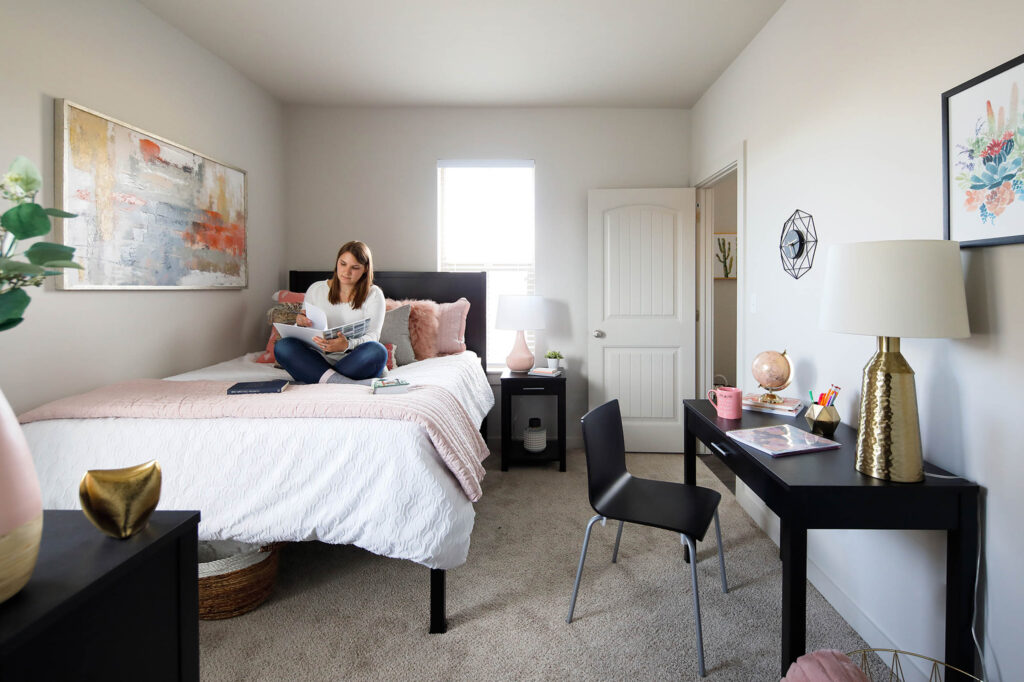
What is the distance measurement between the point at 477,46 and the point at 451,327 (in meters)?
1.77

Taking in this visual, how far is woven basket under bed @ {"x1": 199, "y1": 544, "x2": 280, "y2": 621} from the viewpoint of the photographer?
77.5 inches

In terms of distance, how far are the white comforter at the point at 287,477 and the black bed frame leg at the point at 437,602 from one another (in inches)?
3.5

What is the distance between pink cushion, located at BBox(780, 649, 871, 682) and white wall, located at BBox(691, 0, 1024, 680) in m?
0.45

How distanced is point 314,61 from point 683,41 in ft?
7.22

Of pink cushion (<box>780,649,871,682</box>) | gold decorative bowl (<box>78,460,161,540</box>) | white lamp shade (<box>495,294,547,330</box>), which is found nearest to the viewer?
gold decorative bowl (<box>78,460,161,540</box>)

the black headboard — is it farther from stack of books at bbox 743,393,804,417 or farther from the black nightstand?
stack of books at bbox 743,393,804,417

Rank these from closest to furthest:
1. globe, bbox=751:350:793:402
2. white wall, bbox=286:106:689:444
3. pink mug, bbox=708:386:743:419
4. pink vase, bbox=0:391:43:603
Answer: pink vase, bbox=0:391:43:603, pink mug, bbox=708:386:743:419, globe, bbox=751:350:793:402, white wall, bbox=286:106:689:444

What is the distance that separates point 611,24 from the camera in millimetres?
2871

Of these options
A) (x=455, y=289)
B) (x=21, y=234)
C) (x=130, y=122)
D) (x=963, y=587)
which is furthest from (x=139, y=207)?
(x=963, y=587)

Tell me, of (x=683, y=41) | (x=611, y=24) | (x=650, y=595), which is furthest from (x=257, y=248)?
(x=650, y=595)

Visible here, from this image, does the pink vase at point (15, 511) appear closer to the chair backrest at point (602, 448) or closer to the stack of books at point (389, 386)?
the chair backrest at point (602, 448)

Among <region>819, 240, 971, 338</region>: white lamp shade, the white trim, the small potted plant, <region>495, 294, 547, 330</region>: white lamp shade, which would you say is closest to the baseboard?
<region>819, 240, 971, 338</region>: white lamp shade

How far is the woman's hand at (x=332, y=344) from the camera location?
Answer: 2691 mm

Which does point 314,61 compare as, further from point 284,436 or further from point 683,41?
point 284,436
